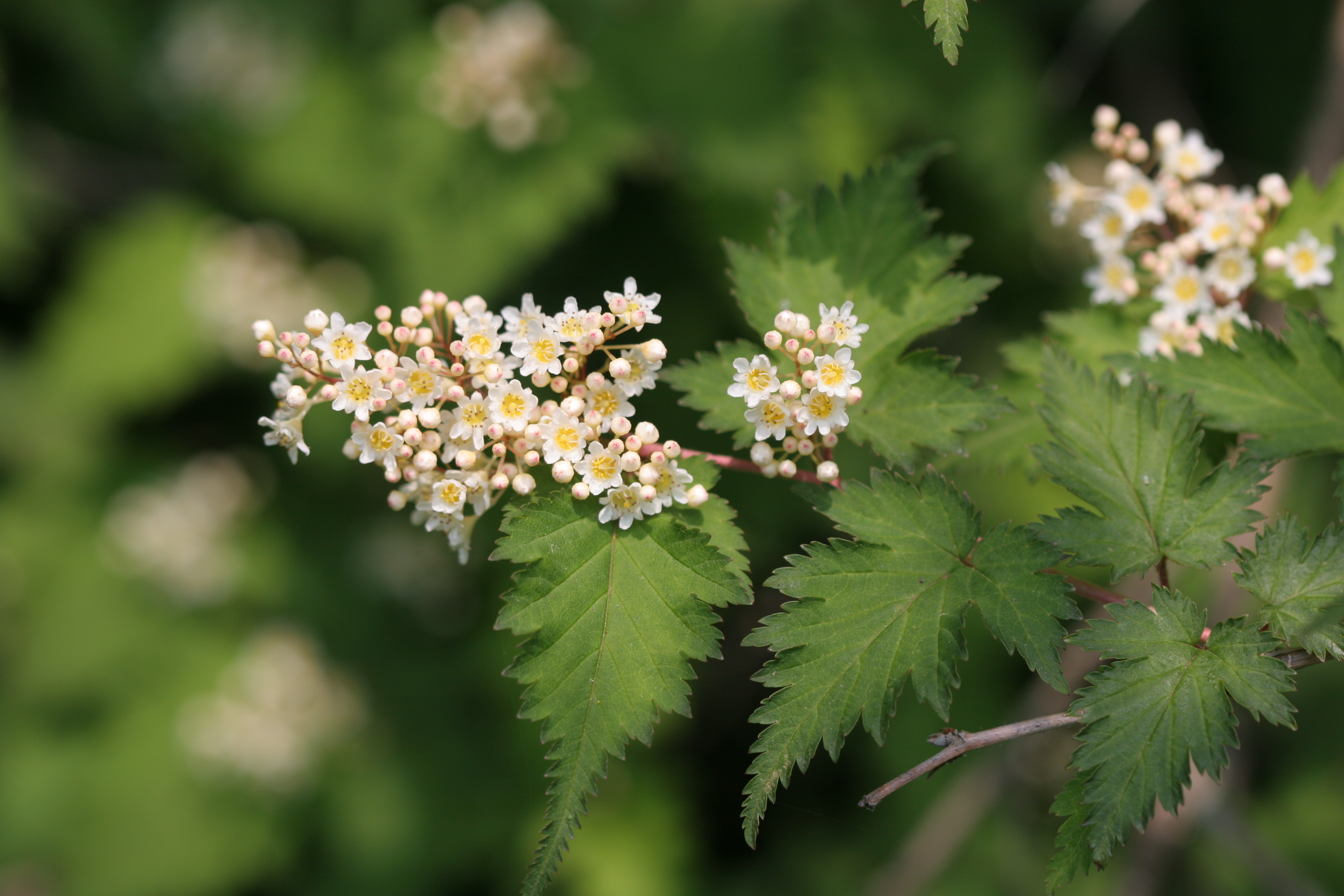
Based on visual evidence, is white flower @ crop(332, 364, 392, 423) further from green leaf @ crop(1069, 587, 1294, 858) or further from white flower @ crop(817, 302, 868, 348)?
green leaf @ crop(1069, 587, 1294, 858)

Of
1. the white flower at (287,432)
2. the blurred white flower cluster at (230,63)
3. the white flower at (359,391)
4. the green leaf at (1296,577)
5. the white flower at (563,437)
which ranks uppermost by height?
the blurred white flower cluster at (230,63)

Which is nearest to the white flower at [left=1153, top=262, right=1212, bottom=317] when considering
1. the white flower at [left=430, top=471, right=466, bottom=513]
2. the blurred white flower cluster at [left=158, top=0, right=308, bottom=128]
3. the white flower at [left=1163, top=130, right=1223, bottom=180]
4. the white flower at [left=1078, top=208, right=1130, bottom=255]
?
the white flower at [left=1078, top=208, right=1130, bottom=255]

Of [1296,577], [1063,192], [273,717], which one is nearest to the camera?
[1296,577]

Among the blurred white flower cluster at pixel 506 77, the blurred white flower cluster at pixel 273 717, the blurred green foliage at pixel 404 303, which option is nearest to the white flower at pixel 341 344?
the blurred green foliage at pixel 404 303

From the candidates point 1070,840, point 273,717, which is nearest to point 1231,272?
point 1070,840

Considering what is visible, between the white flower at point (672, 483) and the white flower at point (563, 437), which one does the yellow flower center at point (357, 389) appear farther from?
the white flower at point (672, 483)

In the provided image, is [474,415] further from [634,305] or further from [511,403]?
[634,305]
